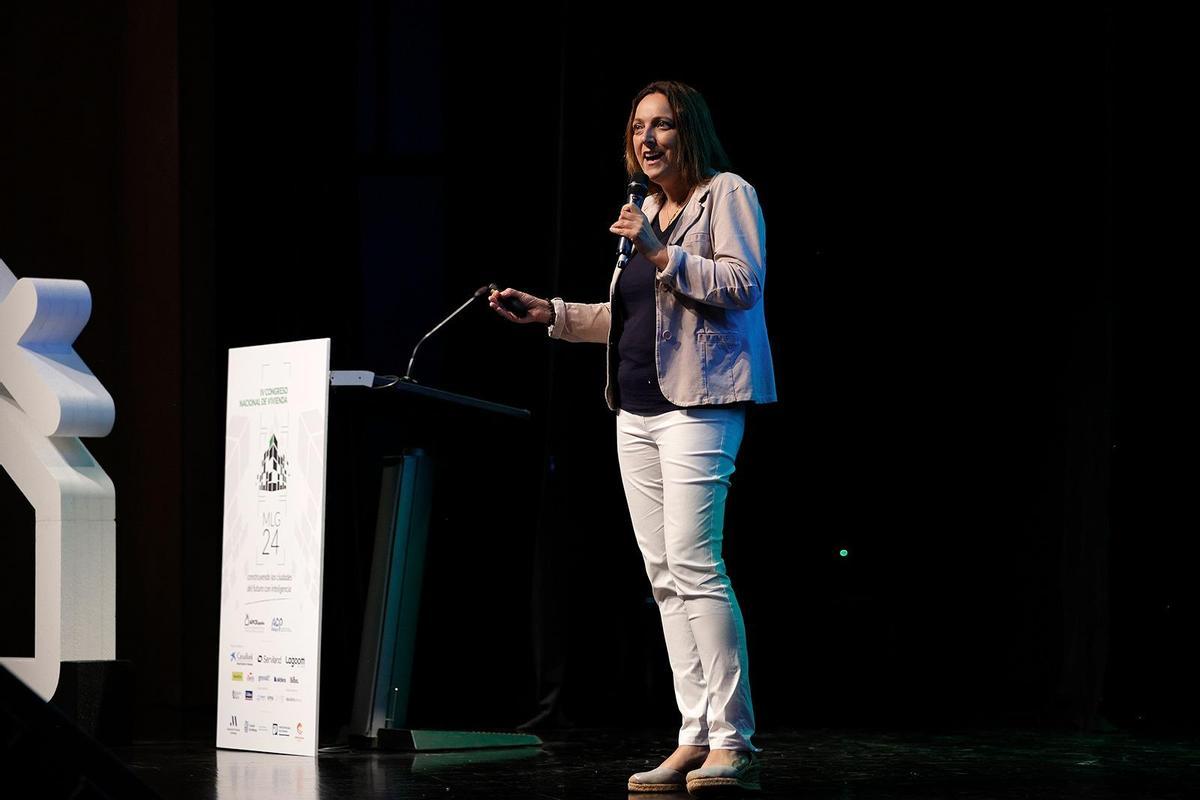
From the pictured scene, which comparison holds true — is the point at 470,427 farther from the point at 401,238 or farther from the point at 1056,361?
the point at 1056,361

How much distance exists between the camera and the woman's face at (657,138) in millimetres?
2928

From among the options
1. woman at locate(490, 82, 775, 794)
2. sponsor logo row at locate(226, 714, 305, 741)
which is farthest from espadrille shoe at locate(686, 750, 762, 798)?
sponsor logo row at locate(226, 714, 305, 741)

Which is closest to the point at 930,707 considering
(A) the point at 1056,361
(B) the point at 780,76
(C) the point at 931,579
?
(C) the point at 931,579

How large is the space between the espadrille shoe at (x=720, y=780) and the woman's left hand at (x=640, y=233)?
3.37ft

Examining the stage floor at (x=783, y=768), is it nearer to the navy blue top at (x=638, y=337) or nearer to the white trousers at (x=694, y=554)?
the white trousers at (x=694, y=554)

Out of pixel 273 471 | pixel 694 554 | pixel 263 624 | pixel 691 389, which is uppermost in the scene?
pixel 691 389

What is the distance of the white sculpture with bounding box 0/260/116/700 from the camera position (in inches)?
129

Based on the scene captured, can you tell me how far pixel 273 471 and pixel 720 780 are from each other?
153 centimetres

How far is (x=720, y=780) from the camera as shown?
2646 millimetres

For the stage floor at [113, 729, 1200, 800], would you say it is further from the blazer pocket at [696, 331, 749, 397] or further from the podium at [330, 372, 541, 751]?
the blazer pocket at [696, 331, 749, 397]

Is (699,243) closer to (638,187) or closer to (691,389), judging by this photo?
(638,187)

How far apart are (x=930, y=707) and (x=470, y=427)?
1.81 m

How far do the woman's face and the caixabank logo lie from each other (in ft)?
4.20

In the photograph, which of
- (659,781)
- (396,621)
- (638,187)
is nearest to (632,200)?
(638,187)
